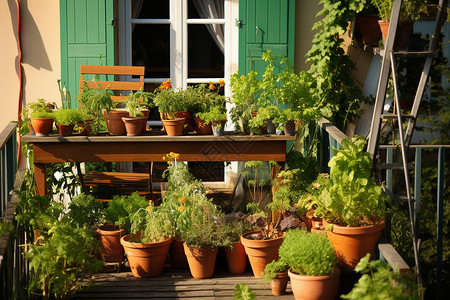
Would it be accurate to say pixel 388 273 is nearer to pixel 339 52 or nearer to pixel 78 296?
pixel 78 296

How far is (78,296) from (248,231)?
3.99 feet

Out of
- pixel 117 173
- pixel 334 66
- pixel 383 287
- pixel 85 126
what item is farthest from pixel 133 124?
pixel 383 287

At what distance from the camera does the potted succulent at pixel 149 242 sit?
4645mm

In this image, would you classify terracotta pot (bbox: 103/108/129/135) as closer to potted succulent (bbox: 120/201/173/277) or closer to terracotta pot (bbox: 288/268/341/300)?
potted succulent (bbox: 120/201/173/277)

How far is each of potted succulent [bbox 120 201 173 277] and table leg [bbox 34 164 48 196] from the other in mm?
689

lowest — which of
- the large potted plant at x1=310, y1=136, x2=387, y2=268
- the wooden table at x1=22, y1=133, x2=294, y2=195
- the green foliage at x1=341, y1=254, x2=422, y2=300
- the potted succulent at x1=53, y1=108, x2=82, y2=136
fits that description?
the green foliage at x1=341, y1=254, x2=422, y2=300

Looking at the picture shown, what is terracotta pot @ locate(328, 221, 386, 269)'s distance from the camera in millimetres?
4055

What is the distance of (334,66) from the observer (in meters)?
6.29

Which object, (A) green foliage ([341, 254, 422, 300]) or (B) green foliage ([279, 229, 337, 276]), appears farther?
(B) green foliage ([279, 229, 337, 276])

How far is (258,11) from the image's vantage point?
636 centimetres

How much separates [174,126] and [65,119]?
0.76 metres

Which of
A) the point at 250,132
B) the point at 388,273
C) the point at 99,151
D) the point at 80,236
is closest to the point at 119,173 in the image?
the point at 99,151

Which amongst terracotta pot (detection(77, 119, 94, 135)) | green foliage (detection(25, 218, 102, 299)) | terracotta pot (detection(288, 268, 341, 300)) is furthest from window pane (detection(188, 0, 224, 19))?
terracotta pot (detection(288, 268, 341, 300))

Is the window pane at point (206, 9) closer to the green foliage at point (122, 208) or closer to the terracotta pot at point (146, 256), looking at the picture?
the green foliage at point (122, 208)
